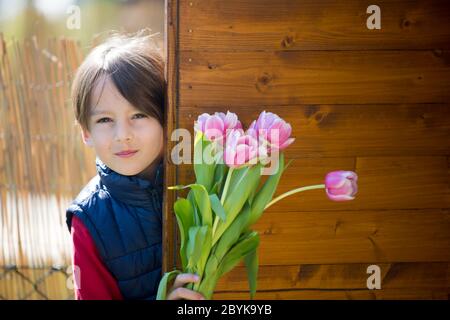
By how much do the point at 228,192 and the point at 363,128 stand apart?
1.75ft

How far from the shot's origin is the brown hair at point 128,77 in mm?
2361

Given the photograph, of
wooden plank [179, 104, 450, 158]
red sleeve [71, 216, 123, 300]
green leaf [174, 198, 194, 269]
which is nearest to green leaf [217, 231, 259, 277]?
green leaf [174, 198, 194, 269]

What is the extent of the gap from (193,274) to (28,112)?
2566 mm

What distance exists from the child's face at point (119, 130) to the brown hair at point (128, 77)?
2 centimetres

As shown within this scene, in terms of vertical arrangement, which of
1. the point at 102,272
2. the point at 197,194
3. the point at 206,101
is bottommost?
the point at 102,272

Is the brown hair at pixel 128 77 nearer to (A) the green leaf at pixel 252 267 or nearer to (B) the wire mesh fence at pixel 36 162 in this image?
(A) the green leaf at pixel 252 267

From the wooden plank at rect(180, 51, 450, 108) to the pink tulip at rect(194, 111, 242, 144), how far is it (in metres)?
0.21

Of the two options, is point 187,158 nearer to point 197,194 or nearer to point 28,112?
A: point 197,194

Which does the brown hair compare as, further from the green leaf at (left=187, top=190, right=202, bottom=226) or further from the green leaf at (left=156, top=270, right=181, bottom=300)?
the green leaf at (left=156, top=270, right=181, bottom=300)

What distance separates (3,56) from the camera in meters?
4.19

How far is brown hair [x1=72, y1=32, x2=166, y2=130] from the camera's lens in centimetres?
236

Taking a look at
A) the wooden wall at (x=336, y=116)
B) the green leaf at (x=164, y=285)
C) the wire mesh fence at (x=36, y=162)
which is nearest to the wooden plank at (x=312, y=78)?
the wooden wall at (x=336, y=116)

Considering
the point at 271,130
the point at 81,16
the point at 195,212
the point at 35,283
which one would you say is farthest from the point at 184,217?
the point at 81,16

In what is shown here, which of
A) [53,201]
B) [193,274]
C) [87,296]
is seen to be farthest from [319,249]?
[53,201]
